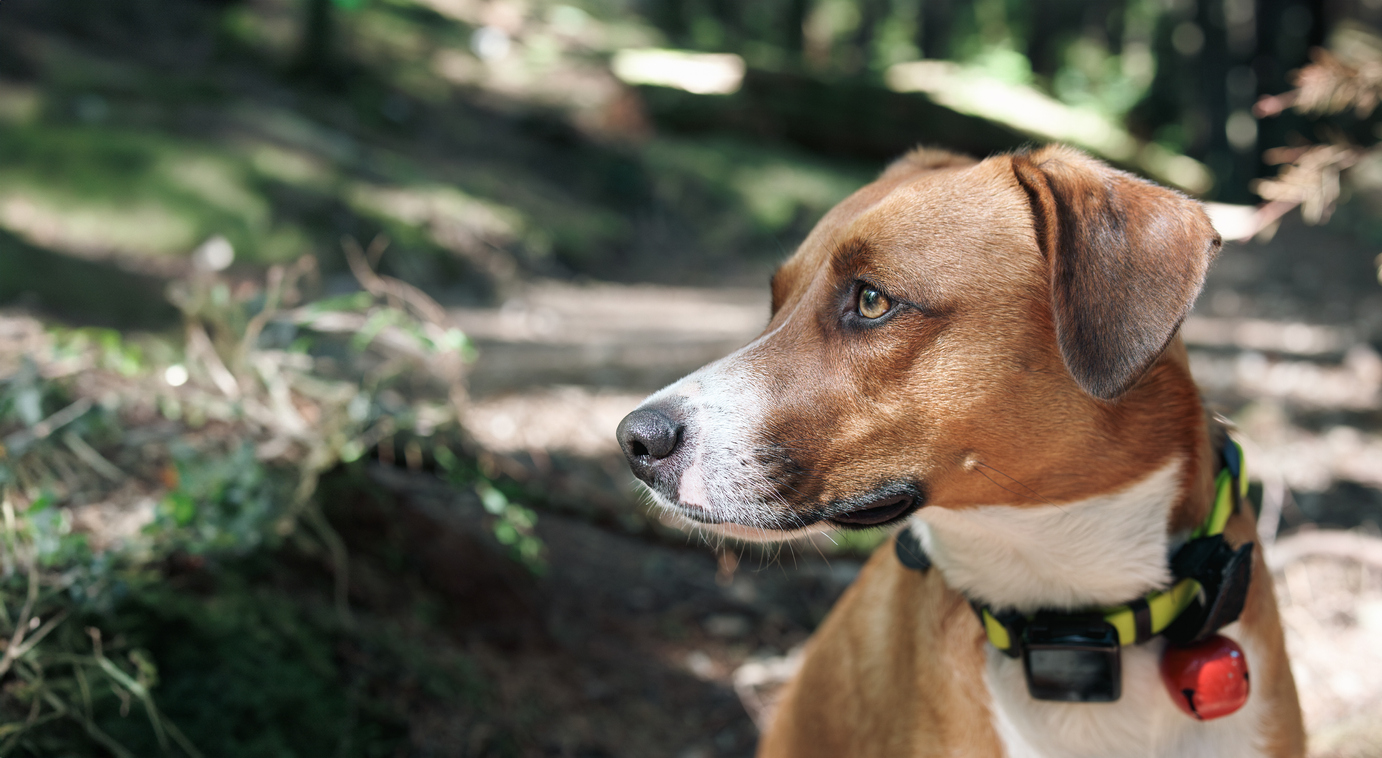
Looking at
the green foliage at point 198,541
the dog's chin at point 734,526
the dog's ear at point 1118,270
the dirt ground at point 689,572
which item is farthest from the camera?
the dirt ground at point 689,572

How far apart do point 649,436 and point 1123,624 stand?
3.89ft

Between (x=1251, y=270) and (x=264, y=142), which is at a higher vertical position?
(x=1251, y=270)

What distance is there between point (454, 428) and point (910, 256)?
1872 millimetres

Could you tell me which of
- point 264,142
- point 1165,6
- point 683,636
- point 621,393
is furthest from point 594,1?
point 683,636

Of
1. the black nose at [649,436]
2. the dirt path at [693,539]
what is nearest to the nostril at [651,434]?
the black nose at [649,436]

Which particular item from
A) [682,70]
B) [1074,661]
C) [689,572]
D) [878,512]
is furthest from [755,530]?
[682,70]

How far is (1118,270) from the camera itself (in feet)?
6.21

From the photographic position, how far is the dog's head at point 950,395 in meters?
1.97

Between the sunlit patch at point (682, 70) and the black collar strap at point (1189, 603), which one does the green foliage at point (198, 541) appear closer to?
the black collar strap at point (1189, 603)

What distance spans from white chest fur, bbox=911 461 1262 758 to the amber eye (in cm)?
52

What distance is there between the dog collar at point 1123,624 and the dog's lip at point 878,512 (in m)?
Answer: 0.38

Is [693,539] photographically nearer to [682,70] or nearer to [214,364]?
[214,364]

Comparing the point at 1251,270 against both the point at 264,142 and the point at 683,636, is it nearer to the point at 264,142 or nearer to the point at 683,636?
the point at 683,636

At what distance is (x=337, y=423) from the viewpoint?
3.02 metres
